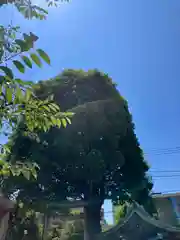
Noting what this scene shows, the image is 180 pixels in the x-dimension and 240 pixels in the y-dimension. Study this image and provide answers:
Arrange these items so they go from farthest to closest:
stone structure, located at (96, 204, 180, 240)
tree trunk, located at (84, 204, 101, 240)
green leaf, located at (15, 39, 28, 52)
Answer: tree trunk, located at (84, 204, 101, 240) → stone structure, located at (96, 204, 180, 240) → green leaf, located at (15, 39, 28, 52)

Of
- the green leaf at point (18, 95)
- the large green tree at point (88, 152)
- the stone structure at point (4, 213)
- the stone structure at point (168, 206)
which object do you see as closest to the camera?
the green leaf at point (18, 95)

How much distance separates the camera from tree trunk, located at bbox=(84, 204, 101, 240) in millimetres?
9852

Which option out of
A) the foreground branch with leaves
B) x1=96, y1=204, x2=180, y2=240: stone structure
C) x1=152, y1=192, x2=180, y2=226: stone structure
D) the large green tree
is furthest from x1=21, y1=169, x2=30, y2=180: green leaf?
x1=152, y1=192, x2=180, y2=226: stone structure

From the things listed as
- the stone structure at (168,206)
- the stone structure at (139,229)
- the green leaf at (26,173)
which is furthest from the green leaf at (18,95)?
the stone structure at (168,206)

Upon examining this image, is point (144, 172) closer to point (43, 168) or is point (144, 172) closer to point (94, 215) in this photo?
point (94, 215)

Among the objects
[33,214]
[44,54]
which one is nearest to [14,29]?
[44,54]

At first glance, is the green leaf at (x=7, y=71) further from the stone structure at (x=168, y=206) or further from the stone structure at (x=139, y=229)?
the stone structure at (x=168, y=206)

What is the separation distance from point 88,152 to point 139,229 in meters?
4.09

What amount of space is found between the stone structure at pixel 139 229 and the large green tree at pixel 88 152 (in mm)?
832

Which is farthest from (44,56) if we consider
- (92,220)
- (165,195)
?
(165,195)

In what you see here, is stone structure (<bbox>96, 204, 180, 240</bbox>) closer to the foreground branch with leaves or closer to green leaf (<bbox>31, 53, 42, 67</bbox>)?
the foreground branch with leaves

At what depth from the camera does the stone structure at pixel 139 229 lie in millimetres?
9266

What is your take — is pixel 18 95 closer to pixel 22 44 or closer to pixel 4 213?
pixel 22 44

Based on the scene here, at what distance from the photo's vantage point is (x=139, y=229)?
9477 millimetres
